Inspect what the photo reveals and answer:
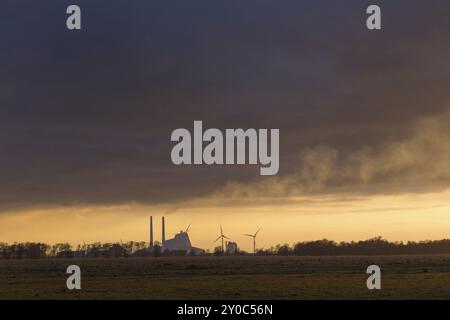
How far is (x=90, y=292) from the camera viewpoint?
6256 cm
